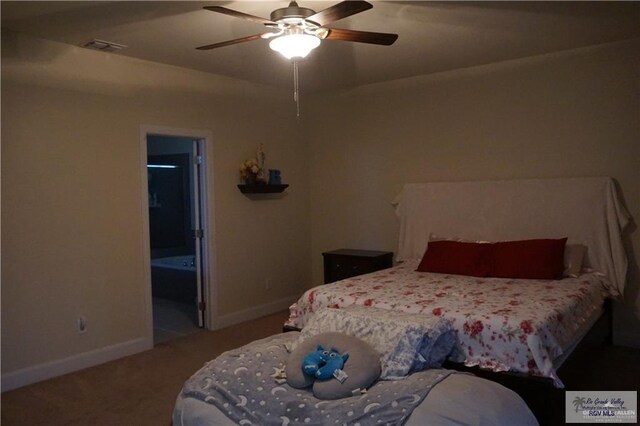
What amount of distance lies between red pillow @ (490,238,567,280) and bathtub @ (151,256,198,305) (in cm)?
346

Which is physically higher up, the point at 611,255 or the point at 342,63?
the point at 342,63

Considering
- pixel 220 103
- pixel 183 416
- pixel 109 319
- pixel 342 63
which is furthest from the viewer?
pixel 220 103

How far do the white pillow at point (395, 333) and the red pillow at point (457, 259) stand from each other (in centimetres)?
136

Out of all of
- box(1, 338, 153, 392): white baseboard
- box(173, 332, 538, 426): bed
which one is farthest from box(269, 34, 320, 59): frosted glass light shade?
box(1, 338, 153, 392): white baseboard

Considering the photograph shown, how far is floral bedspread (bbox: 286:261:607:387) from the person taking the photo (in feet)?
8.50

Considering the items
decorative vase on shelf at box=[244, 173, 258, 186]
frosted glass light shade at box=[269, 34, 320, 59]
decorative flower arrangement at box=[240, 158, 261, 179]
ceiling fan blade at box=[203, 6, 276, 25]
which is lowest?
decorative vase on shelf at box=[244, 173, 258, 186]

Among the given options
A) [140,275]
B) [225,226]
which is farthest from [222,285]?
[140,275]

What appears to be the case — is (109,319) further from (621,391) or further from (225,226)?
(621,391)

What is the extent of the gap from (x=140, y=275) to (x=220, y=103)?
6.08ft

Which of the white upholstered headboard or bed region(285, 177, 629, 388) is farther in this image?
the white upholstered headboard

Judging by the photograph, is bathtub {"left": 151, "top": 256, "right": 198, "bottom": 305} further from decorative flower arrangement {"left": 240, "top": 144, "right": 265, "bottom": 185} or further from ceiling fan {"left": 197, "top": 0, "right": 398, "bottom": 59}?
ceiling fan {"left": 197, "top": 0, "right": 398, "bottom": 59}

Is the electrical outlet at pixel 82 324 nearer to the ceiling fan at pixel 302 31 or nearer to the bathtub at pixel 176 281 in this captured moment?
the bathtub at pixel 176 281

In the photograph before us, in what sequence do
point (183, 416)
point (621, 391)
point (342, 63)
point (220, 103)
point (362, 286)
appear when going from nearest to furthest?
point (183, 416)
point (621, 391)
point (362, 286)
point (342, 63)
point (220, 103)

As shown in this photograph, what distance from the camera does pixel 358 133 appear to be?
17.9ft
